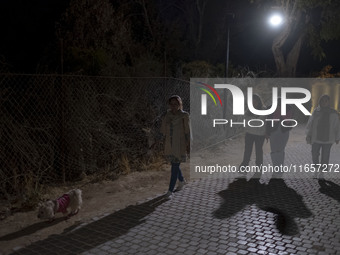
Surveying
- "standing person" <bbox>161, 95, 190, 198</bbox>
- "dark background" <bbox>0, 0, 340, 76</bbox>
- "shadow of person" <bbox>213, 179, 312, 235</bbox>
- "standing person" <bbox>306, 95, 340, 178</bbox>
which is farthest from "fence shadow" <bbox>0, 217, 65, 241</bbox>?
"dark background" <bbox>0, 0, 340, 76</bbox>

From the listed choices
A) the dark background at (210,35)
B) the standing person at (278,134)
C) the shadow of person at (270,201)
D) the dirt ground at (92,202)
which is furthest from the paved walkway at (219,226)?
the dark background at (210,35)

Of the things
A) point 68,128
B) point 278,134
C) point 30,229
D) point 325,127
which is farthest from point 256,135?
point 30,229

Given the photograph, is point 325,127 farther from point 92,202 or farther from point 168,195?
point 92,202

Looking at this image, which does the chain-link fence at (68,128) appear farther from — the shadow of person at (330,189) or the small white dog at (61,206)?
the shadow of person at (330,189)

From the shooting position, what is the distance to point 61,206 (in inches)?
197

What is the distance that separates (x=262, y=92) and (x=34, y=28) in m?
9.29

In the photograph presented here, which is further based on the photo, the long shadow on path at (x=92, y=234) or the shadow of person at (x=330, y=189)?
the shadow of person at (x=330, y=189)

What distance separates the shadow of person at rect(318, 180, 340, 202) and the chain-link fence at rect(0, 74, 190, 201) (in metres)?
3.74

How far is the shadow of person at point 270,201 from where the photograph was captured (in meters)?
5.18

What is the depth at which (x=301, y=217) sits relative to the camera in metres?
5.26

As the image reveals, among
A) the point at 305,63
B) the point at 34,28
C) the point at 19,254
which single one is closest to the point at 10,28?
the point at 34,28

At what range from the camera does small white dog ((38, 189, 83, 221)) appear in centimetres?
483

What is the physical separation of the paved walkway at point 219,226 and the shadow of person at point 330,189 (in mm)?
17

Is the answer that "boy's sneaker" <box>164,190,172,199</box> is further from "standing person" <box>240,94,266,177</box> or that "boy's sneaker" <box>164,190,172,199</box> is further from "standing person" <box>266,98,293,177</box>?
"standing person" <box>266,98,293,177</box>
